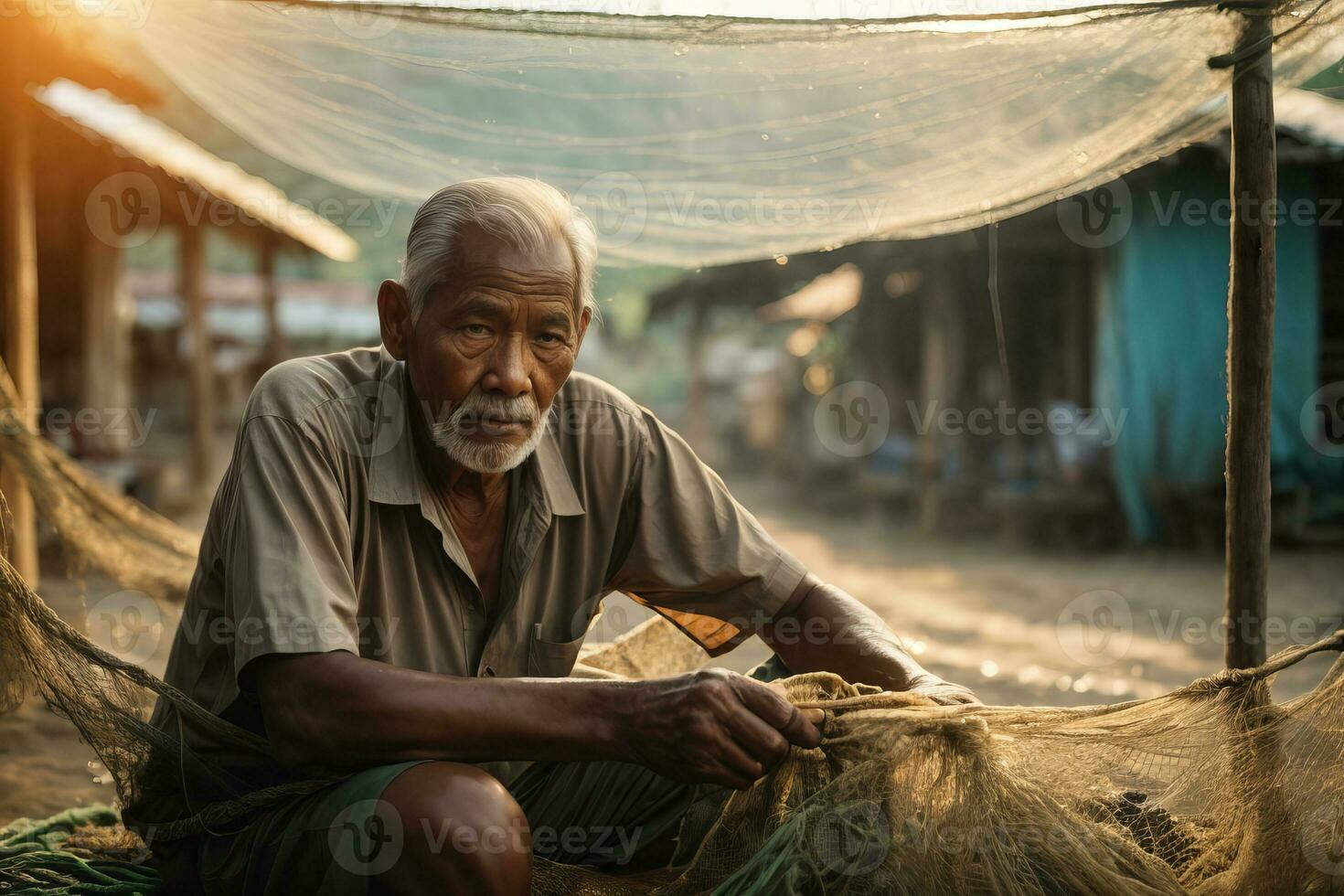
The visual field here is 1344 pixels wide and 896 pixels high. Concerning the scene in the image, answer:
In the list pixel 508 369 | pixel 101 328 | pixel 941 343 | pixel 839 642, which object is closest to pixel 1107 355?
pixel 941 343

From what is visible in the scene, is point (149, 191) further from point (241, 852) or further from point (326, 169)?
point (241, 852)

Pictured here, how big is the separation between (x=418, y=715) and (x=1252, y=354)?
198cm

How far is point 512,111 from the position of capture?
3.22 meters

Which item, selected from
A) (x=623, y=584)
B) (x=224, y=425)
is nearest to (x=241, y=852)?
(x=623, y=584)

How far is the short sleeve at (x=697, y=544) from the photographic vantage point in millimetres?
2332

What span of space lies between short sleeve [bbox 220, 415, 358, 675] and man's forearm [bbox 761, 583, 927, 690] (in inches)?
38.0

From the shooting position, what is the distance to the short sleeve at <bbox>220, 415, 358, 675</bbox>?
170 cm

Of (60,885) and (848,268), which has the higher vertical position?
(848,268)

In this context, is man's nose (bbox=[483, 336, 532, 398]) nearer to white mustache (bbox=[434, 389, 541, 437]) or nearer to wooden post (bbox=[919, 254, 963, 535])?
white mustache (bbox=[434, 389, 541, 437])

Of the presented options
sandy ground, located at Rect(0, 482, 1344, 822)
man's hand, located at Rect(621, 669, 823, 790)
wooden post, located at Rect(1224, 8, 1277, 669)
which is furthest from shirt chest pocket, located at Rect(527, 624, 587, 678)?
sandy ground, located at Rect(0, 482, 1344, 822)

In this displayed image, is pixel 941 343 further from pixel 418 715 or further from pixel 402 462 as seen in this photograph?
pixel 418 715

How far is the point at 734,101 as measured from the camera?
310 cm

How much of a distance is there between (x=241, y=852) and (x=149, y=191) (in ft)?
31.2

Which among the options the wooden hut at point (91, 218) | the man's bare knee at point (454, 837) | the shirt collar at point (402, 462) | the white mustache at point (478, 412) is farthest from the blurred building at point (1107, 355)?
the man's bare knee at point (454, 837)
